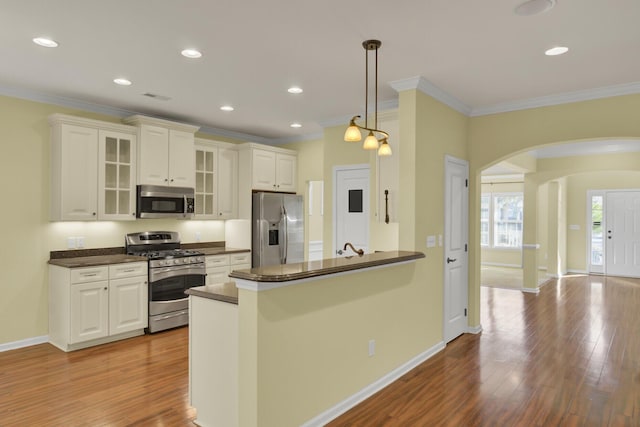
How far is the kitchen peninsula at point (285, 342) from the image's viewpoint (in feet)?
7.97

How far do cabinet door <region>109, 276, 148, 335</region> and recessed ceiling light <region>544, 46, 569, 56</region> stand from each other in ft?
15.6

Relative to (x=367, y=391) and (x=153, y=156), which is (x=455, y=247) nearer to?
(x=367, y=391)

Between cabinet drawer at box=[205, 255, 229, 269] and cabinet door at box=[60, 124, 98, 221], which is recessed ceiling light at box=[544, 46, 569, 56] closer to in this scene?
cabinet drawer at box=[205, 255, 229, 269]

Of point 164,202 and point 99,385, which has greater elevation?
point 164,202

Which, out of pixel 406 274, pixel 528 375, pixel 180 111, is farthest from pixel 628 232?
pixel 180 111

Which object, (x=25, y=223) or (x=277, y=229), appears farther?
(x=277, y=229)

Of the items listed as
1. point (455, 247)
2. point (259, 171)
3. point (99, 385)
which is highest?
point (259, 171)

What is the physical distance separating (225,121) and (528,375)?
15.9ft

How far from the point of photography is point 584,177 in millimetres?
10125

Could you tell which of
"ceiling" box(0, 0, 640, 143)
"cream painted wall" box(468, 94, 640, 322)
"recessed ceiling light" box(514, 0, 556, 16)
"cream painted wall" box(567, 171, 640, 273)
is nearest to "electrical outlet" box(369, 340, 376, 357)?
"cream painted wall" box(468, 94, 640, 322)

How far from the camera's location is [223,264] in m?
5.81

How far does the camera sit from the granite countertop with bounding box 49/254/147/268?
173 inches

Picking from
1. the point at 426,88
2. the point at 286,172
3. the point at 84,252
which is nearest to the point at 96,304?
the point at 84,252

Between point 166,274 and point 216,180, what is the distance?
1664 millimetres
